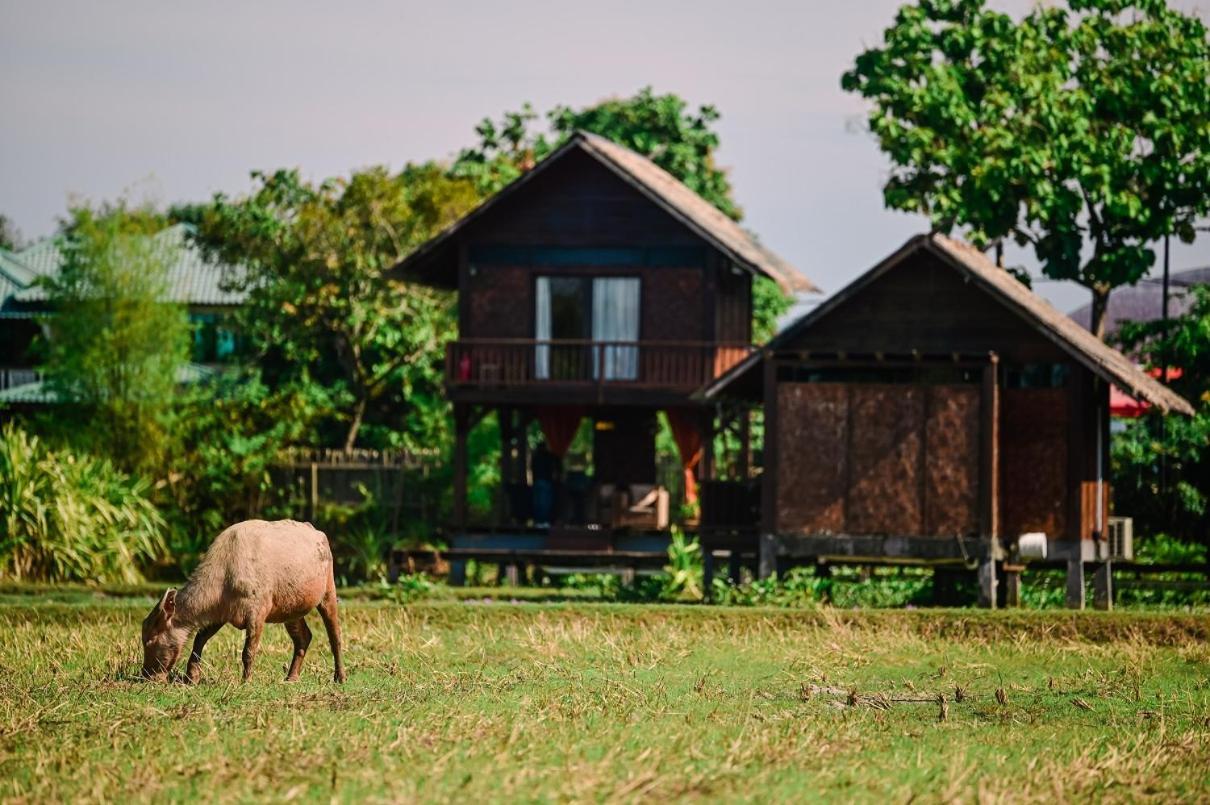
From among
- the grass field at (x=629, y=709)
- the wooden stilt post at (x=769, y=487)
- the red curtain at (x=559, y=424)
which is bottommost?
the grass field at (x=629, y=709)

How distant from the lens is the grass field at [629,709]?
11.6 m

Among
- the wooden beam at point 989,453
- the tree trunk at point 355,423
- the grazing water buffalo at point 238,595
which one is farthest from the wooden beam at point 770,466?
the tree trunk at point 355,423

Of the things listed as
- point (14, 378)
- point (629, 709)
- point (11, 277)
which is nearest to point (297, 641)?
point (629, 709)

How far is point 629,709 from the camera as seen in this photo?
578 inches

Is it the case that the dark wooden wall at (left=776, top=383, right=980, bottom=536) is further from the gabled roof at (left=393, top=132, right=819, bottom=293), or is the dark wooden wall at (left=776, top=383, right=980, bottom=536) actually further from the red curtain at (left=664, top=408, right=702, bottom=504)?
the red curtain at (left=664, top=408, right=702, bottom=504)

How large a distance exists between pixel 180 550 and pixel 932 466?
1421cm

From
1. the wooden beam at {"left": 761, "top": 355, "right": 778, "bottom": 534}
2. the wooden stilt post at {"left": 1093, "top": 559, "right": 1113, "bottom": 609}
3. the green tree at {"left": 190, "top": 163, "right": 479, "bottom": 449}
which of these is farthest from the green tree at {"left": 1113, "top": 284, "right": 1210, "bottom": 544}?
the green tree at {"left": 190, "top": 163, "right": 479, "bottom": 449}

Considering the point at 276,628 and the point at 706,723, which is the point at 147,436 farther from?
the point at 706,723

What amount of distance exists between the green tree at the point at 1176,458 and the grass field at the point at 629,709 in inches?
403

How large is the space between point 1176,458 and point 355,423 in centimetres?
1600

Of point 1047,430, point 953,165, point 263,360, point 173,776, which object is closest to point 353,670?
point 173,776

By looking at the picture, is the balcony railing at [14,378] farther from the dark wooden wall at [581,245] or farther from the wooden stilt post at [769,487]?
the wooden stilt post at [769,487]

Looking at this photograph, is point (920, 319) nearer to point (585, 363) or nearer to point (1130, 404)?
point (585, 363)

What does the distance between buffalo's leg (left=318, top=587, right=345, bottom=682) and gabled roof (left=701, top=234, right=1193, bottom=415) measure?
10732mm
